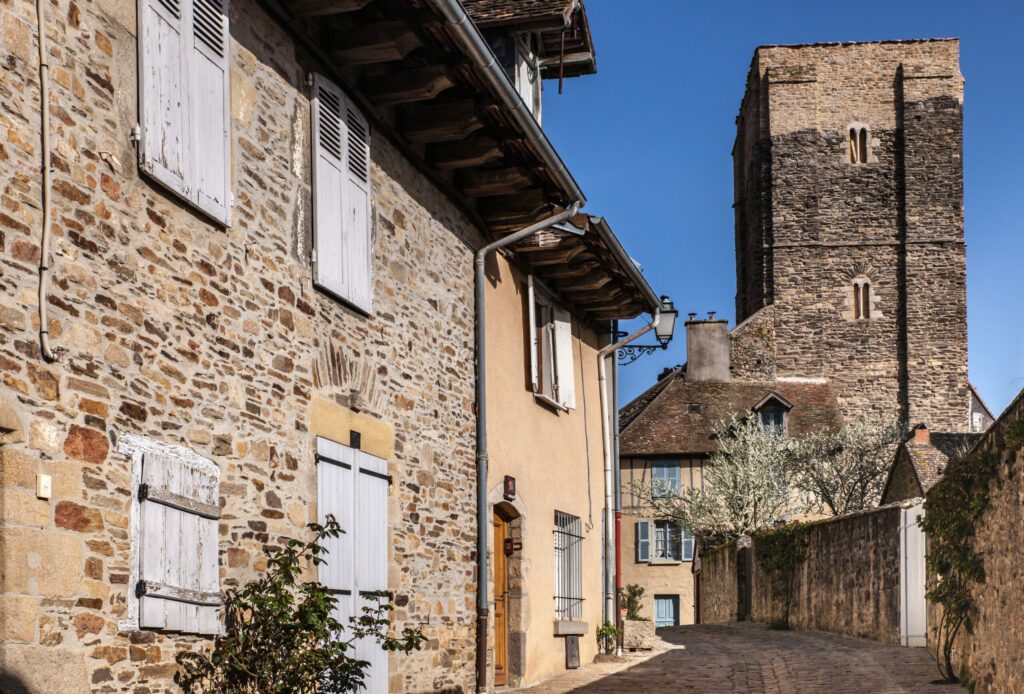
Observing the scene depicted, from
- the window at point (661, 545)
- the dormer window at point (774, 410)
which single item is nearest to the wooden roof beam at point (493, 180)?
the window at point (661, 545)

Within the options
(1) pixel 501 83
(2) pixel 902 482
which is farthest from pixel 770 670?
(2) pixel 902 482

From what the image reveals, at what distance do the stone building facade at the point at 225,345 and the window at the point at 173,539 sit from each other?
5 cm

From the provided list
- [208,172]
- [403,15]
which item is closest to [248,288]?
[208,172]

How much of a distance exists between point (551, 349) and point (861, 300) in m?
30.9

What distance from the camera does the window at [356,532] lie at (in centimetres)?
752

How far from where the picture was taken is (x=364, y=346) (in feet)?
27.0

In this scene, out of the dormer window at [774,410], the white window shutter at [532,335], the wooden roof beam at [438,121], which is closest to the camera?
the wooden roof beam at [438,121]

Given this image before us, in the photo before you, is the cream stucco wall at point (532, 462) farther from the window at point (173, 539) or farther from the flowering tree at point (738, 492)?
the flowering tree at point (738, 492)

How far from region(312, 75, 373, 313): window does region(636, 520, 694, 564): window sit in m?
28.2

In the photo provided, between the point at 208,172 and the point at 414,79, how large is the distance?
7.57ft

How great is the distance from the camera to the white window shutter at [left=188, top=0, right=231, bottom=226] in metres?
6.29

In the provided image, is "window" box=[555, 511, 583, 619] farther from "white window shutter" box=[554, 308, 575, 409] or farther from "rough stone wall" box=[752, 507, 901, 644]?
"rough stone wall" box=[752, 507, 901, 644]

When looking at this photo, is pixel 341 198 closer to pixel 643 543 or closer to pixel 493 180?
pixel 493 180

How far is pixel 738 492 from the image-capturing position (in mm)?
30984
